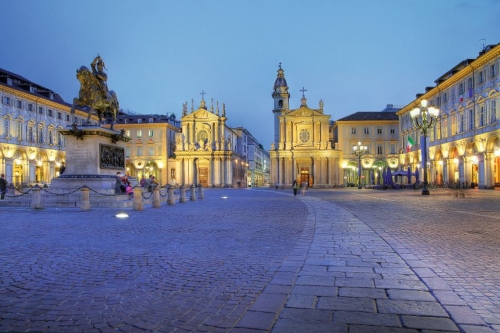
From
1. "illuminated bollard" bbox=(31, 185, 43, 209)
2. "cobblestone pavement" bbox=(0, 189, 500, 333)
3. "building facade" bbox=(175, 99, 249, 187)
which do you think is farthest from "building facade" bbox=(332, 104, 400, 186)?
"cobblestone pavement" bbox=(0, 189, 500, 333)

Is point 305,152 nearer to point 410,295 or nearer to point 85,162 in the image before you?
point 85,162

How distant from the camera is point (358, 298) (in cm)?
485

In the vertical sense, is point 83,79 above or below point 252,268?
above

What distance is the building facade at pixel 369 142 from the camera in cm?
7700

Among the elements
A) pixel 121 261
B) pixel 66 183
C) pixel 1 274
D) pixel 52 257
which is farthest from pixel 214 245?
pixel 66 183

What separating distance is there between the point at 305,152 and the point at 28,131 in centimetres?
4436

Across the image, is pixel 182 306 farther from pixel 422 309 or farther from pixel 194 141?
pixel 194 141

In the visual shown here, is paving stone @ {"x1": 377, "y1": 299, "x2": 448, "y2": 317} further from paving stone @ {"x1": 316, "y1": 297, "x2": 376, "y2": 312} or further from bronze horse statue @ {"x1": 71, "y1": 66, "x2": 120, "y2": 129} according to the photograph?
bronze horse statue @ {"x1": 71, "y1": 66, "x2": 120, "y2": 129}

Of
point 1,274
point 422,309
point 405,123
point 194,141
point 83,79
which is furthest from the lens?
point 194,141

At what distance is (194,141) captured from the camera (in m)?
81.4

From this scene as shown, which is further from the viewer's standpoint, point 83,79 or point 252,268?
point 83,79

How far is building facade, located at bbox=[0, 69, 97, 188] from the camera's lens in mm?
53031

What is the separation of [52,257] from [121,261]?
56.8 inches

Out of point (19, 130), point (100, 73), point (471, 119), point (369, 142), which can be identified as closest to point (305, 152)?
point (369, 142)
